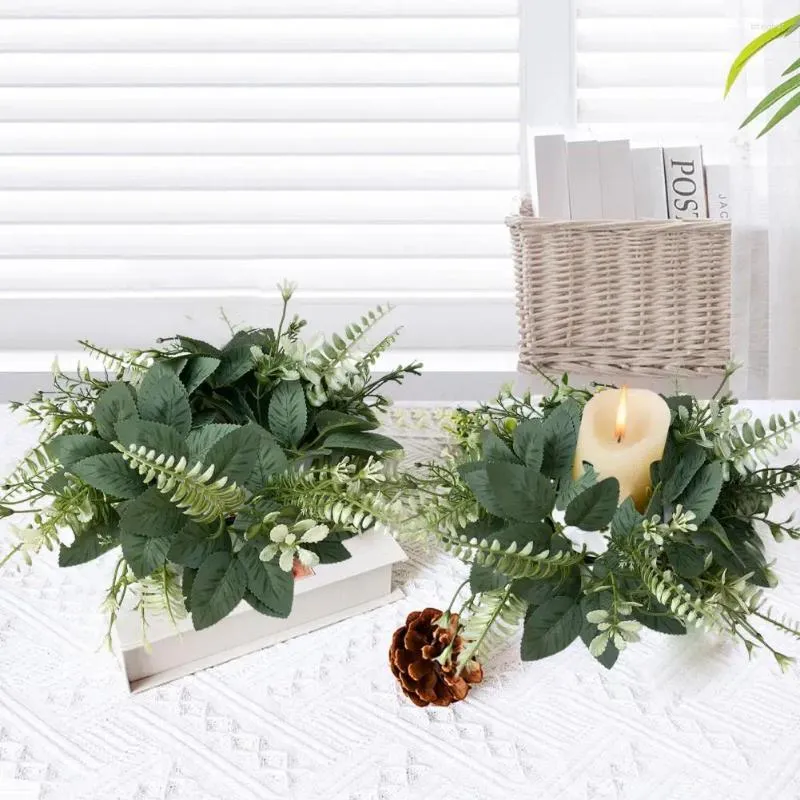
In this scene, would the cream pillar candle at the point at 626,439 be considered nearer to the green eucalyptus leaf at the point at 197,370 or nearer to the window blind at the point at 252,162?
the green eucalyptus leaf at the point at 197,370

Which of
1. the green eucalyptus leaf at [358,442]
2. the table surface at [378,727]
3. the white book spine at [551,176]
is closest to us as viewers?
the table surface at [378,727]

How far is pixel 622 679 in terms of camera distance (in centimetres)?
57

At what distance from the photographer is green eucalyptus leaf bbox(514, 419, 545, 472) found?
2.06 ft

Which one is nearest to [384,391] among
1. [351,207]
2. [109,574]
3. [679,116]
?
[351,207]

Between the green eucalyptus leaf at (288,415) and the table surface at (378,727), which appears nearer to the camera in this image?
the table surface at (378,727)

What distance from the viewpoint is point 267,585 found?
1.89 ft

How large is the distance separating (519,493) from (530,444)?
67 mm

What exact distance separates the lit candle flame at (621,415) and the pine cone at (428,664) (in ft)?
0.51

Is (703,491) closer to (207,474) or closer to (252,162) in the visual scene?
(207,474)

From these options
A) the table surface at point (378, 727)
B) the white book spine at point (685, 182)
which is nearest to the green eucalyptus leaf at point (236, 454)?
the table surface at point (378, 727)

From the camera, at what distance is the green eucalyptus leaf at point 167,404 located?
2.16ft

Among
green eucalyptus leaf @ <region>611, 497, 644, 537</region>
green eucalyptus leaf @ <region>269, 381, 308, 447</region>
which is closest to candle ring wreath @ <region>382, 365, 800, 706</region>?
green eucalyptus leaf @ <region>611, 497, 644, 537</region>

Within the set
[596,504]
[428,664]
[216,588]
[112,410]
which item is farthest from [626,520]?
[112,410]

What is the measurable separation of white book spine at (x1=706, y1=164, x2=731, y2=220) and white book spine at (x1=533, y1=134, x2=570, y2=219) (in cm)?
25
